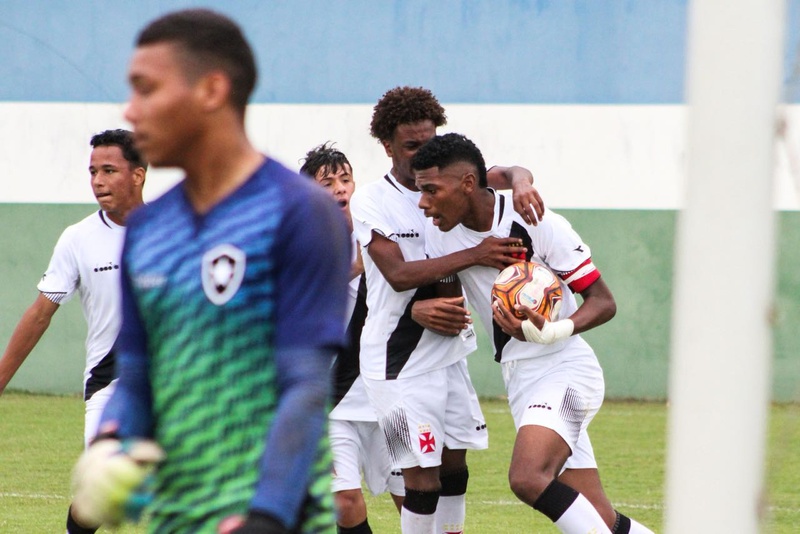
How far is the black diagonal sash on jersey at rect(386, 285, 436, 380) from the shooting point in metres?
6.36

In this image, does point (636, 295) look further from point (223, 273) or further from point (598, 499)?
point (223, 273)

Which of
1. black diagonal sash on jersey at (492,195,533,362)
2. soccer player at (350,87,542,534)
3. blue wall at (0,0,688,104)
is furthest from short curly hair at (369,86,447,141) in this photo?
blue wall at (0,0,688,104)

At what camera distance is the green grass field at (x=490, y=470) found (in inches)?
301

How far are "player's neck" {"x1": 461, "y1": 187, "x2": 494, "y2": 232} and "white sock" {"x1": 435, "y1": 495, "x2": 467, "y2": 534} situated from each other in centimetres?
141

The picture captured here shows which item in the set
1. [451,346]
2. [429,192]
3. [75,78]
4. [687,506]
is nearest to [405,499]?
[451,346]

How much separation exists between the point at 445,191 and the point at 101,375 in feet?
5.99

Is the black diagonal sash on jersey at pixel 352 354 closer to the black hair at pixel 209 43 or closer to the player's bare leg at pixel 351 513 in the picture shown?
the player's bare leg at pixel 351 513

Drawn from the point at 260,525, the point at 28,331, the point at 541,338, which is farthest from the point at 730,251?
the point at 28,331

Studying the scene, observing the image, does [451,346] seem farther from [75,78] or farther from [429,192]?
[75,78]

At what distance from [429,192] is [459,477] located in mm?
1504

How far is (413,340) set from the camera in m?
6.39

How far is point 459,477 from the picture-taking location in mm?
6484

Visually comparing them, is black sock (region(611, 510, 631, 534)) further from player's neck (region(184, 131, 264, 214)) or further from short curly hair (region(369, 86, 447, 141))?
player's neck (region(184, 131, 264, 214))

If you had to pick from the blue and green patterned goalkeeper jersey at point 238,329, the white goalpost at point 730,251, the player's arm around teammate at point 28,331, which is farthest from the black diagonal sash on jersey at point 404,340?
the blue and green patterned goalkeeper jersey at point 238,329
